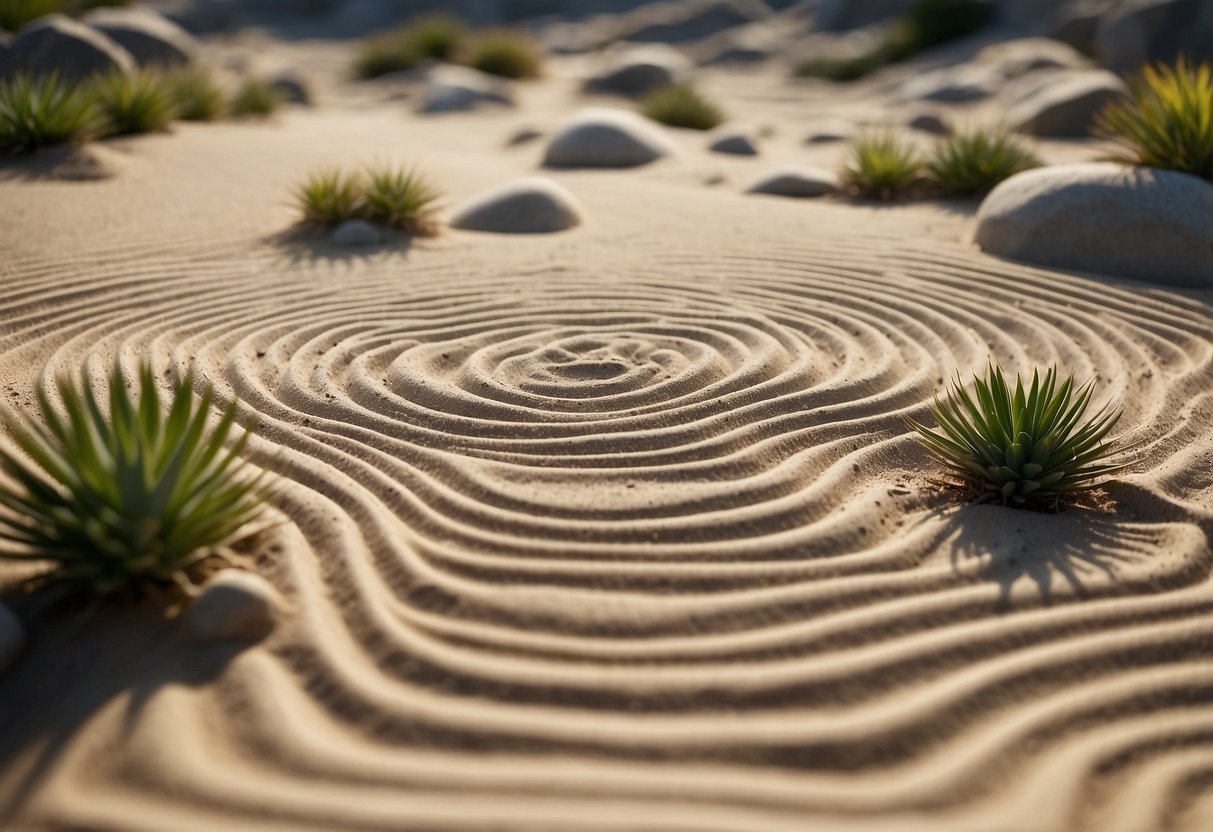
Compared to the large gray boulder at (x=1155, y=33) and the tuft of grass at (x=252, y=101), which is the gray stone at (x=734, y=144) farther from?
the large gray boulder at (x=1155, y=33)

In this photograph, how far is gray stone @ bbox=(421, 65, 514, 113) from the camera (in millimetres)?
12961

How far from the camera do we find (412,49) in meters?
16.0

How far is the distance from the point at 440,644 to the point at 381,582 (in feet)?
1.28

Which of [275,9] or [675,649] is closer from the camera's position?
[675,649]

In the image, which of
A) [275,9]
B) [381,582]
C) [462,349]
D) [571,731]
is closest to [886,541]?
[571,731]

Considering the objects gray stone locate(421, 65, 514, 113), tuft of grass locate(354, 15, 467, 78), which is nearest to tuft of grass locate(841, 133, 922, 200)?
gray stone locate(421, 65, 514, 113)

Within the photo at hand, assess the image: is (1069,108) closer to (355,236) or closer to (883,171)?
(883,171)

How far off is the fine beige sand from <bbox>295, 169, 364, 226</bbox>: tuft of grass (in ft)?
2.60

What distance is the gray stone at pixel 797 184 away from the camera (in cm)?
859

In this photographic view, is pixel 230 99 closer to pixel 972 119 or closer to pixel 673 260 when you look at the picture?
pixel 673 260

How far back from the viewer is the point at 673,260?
21.2 ft

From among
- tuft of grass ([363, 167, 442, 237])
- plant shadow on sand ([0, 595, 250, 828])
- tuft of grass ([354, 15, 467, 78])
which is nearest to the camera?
plant shadow on sand ([0, 595, 250, 828])

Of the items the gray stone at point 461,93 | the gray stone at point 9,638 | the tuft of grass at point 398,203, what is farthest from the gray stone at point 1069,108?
the gray stone at point 9,638

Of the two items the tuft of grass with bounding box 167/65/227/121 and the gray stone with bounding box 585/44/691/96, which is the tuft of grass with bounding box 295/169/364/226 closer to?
the tuft of grass with bounding box 167/65/227/121
